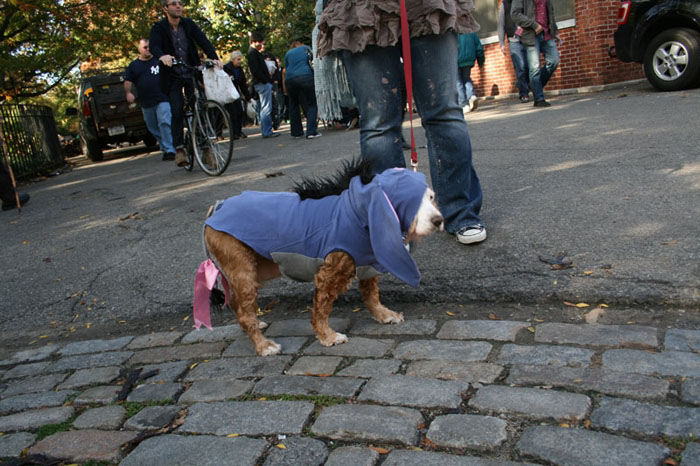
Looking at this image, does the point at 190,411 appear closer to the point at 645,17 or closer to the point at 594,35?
the point at 645,17

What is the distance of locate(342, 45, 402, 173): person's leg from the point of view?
3.79 meters

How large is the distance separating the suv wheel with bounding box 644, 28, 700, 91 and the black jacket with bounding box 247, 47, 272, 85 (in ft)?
24.7

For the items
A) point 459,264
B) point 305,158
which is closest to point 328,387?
point 459,264

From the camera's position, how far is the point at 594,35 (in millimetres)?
13000

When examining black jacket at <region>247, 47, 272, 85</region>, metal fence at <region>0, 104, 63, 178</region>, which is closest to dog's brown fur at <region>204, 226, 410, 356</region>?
metal fence at <region>0, 104, 63, 178</region>

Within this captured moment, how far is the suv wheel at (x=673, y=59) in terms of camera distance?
9.57m

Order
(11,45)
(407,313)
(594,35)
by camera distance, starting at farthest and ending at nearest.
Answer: (11,45), (594,35), (407,313)

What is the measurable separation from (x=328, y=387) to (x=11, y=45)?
16303mm

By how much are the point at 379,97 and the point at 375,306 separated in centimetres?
133

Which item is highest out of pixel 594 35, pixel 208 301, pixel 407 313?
pixel 594 35

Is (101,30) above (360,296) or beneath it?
above

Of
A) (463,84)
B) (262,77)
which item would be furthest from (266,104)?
(463,84)

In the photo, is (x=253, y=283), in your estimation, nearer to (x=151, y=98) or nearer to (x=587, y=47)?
(x=151, y=98)

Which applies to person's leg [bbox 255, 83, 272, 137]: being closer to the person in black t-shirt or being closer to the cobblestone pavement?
the person in black t-shirt
